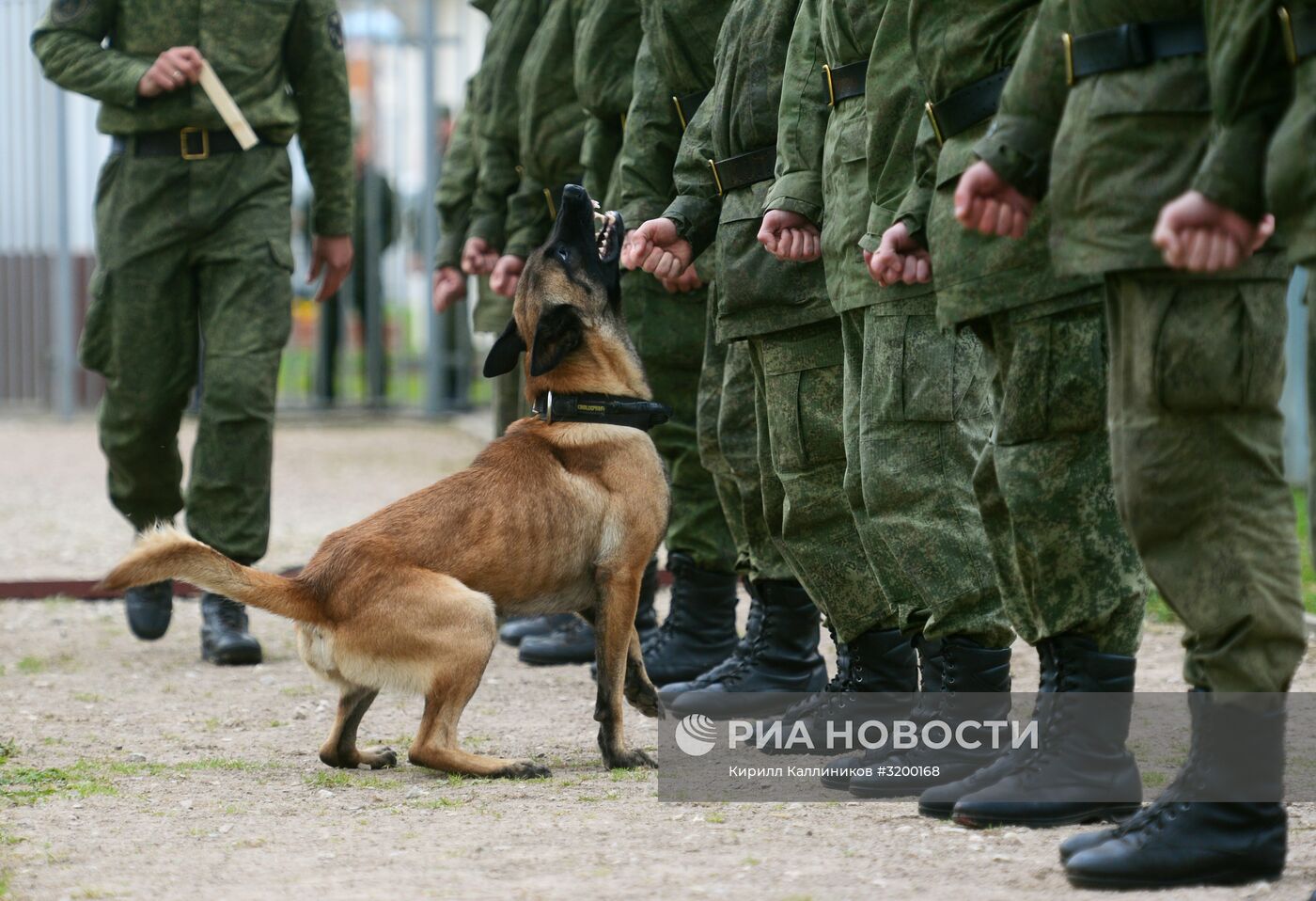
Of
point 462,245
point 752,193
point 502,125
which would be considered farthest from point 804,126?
point 462,245

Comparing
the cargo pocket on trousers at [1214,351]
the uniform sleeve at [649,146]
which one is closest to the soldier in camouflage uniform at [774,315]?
the uniform sleeve at [649,146]

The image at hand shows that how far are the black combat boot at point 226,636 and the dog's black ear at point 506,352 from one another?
163 cm

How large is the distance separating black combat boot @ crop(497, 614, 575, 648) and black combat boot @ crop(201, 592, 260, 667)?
37.4 inches

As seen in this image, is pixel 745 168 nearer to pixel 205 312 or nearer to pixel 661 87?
pixel 661 87

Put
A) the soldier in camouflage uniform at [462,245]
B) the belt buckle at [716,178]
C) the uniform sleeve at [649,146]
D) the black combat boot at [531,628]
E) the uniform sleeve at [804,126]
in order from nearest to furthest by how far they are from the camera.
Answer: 1. the uniform sleeve at [804,126]
2. the belt buckle at [716,178]
3. the uniform sleeve at [649,146]
4. the black combat boot at [531,628]
5. the soldier in camouflage uniform at [462,245]

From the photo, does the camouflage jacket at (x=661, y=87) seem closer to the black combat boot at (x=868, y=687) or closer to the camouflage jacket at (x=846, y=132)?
the camouflage jacket at (x=846, y=132)

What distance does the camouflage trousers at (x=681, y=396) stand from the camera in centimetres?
596

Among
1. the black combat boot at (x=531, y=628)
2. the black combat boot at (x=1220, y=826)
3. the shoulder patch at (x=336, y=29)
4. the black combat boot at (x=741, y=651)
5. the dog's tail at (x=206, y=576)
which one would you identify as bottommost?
the black combat boot at (x=531, y=628)

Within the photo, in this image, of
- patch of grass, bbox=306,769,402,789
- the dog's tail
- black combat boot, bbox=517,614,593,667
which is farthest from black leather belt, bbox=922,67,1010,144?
black combat boot, bbox=517,614,593,667

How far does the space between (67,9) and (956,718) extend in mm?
4523

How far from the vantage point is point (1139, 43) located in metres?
2.96

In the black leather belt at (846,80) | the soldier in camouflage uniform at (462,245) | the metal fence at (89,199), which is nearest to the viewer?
the black leather belt at (846,80)

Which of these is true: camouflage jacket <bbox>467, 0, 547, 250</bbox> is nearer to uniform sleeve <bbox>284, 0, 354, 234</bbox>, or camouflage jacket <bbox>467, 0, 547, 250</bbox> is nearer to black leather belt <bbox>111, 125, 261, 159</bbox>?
uniform sleeve <bbox>284, 0, 354, 234</bbox>

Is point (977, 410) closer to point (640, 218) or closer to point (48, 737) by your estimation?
point (640, 218)
